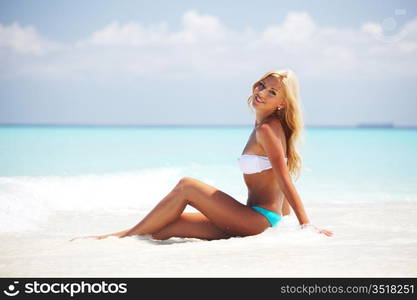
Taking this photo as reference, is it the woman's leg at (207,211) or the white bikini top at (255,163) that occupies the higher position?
the white bikini top at (255,163)

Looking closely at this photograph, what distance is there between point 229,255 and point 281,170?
784 mm

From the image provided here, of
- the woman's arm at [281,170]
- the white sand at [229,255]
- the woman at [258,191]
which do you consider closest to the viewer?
the white sand at [229,255]

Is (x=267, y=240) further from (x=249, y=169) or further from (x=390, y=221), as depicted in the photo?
(x=390, y=221)

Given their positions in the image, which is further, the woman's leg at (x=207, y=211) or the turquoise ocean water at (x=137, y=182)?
the turquoise ocean water at (x=137, y=182)

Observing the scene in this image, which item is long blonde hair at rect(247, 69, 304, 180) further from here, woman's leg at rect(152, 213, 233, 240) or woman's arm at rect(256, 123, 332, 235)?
woman's leg at rect(152, 213, 233, 240)

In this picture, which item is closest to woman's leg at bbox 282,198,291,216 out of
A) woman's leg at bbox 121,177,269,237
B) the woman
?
the woman

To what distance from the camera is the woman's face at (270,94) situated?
4.52 meters

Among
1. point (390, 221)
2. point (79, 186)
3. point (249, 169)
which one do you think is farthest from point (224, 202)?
point (79, 186)

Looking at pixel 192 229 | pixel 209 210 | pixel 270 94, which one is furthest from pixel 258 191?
pixel 270 94

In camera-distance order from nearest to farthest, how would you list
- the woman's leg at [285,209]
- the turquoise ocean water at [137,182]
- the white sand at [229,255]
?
the white sand at [229,255] < the woman's leg at [285,209] < the turquoise ocean water at [137,182]

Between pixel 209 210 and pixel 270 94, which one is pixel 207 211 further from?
pixel 270 94

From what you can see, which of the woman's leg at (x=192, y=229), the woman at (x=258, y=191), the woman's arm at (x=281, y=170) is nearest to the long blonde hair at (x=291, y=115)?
the woman at (x=258, y=191)

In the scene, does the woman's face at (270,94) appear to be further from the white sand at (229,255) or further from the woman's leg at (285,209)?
the white sand at (229,255)

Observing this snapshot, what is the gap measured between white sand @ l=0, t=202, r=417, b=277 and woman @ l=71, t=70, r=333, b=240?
0.37 ft
